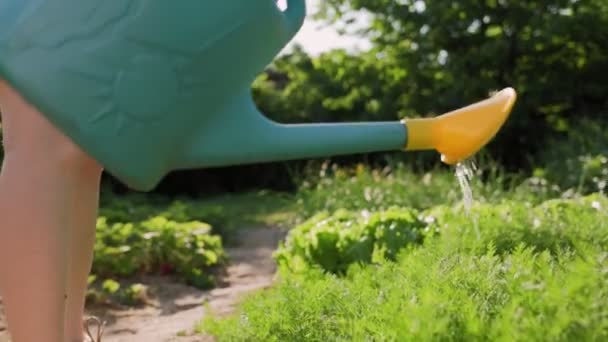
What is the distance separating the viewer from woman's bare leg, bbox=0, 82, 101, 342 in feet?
6.13

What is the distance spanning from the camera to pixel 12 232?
1.87 m

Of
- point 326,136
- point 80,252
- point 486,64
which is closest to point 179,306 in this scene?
point 80,252

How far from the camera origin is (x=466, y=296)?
6.00 feet

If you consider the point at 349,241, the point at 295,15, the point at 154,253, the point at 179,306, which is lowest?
the point at 154,253

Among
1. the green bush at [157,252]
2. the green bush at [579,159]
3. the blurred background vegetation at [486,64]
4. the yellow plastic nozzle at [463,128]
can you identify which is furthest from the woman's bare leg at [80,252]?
the blurred background vegetation at [486,64]

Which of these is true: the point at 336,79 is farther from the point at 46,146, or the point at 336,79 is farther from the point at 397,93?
the point at 46,146

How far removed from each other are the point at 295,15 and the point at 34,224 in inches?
31.3

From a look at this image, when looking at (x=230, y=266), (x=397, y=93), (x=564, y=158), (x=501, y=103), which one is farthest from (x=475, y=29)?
(x=501, y=103)

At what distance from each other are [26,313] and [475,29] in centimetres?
1050

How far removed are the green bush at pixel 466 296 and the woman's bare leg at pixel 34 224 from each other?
2.15ft

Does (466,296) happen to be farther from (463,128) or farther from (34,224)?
(34,224)

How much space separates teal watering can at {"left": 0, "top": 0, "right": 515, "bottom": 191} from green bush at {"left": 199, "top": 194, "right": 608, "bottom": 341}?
456 millimetres

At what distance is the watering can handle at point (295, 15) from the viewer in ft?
7.09

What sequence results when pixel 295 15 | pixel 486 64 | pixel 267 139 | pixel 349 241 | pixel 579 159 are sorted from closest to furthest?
pixel 267 139
pixel 295 15
pixel 349 241
pixel 579 159
pixel 486 64
